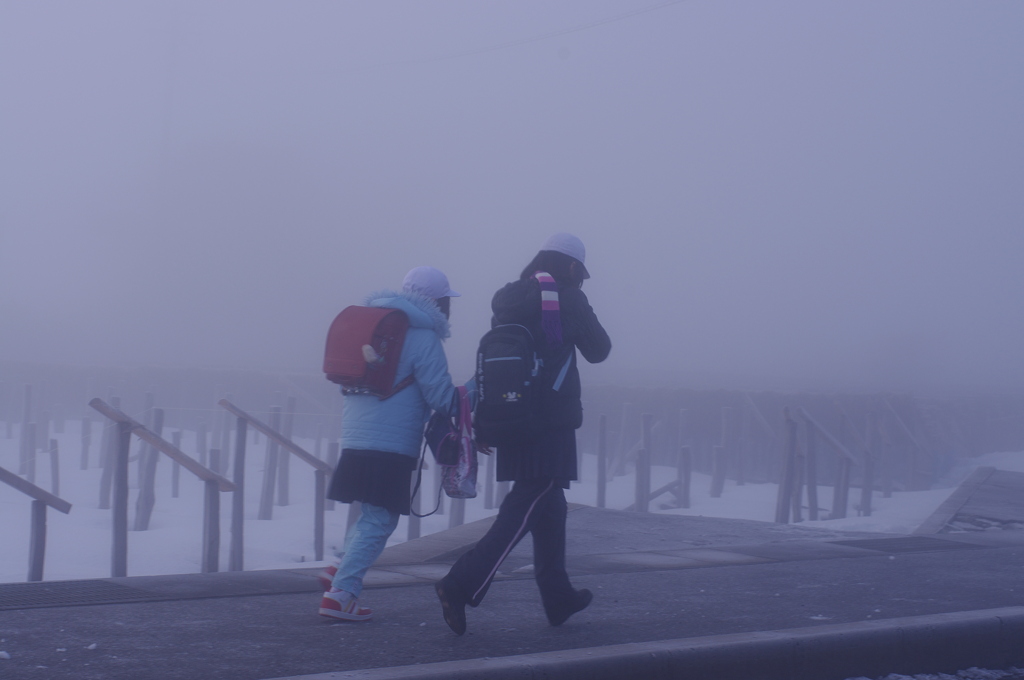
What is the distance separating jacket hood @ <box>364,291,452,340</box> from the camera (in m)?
4.28

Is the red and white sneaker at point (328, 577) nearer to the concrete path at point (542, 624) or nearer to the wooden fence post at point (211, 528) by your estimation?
the concrete path at point (542, 624)

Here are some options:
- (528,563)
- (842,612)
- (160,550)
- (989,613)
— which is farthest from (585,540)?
(160,550)

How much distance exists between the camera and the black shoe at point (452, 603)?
158 inches

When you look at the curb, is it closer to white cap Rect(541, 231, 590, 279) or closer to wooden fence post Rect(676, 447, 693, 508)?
white cap Rect(541, 231, 590, 279)

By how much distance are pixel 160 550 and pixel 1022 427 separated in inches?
870

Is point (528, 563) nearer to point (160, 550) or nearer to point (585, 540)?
point (585, 540)

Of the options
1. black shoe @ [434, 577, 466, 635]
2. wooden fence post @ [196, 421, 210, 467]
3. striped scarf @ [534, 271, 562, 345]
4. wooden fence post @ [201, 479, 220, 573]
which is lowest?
wooden fence post @ [196, 421, 210, 467]

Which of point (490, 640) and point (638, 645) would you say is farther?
point (490, 640)

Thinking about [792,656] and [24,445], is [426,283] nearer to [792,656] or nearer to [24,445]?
[792,656]

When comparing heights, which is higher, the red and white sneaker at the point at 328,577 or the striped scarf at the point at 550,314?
the striped scarf at the point at 550,314

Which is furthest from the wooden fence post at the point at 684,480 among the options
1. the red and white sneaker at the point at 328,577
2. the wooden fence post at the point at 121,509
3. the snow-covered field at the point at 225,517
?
the red and white sneaker at the point at 328,577

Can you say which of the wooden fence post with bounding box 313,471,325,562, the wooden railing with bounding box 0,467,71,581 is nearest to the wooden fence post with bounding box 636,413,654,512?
the wooden fence post with bounding box 313,471,325,562

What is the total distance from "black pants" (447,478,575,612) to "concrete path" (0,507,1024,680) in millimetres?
203

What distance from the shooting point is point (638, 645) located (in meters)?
3.81
